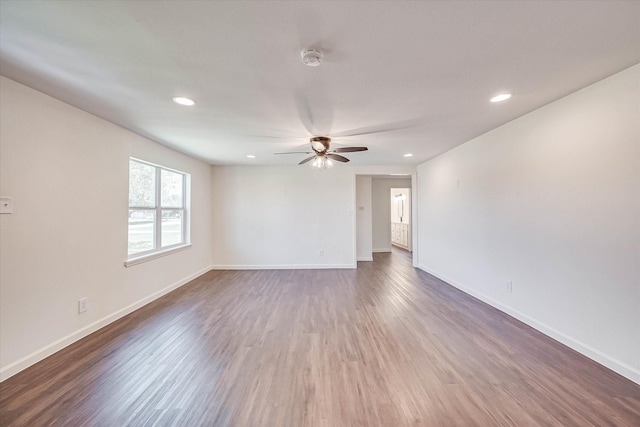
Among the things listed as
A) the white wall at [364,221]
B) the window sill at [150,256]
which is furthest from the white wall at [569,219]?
the window sill at [150,256]

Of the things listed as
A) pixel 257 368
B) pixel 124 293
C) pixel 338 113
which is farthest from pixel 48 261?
pixel 338 113

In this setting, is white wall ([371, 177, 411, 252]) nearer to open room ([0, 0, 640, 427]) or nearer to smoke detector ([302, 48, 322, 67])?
open room ([0, 0, 640, 427])

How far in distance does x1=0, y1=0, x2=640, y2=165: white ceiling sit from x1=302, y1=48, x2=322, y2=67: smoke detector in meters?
0.04

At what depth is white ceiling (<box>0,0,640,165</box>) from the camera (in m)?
1.33

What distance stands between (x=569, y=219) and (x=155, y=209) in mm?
5123

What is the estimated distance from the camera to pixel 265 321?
3.00 m

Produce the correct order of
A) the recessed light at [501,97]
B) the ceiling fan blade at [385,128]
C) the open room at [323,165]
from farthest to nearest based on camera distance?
the ceiling fan blade at [385,128]
the recessed light at [501,97]
the open room at [323,165]

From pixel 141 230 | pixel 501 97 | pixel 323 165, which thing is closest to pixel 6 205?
pixel 141 230

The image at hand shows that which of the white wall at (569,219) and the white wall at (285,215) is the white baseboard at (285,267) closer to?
the white wall at (285,215)

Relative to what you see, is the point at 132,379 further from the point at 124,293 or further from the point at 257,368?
the point at 124,293

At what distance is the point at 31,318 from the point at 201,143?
2658mm

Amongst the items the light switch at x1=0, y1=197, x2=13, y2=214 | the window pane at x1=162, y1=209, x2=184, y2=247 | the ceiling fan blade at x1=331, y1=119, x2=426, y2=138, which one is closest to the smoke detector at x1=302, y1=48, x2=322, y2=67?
the ceiling fan blade at x1=331, y1=119, x2=426, y2=138

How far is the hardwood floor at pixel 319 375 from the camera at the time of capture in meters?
1.59

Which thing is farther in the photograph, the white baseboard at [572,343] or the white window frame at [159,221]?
the white window frame at [159,221]
